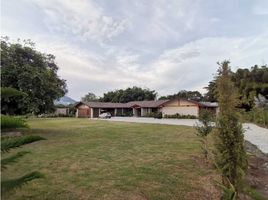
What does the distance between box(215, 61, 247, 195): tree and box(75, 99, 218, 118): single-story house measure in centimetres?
4167

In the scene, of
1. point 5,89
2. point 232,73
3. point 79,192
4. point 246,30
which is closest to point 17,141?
point 5,89

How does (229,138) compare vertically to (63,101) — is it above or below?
below

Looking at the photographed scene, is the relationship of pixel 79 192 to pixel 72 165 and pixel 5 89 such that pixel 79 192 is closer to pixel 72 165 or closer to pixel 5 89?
pixel 72 165

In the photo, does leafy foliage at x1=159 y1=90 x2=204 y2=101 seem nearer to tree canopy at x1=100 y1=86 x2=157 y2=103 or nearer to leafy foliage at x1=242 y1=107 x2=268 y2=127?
tree canopy at x1=100 y1=86 x2=157 y2=103

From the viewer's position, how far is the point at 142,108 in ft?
194

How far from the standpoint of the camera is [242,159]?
6.89 metres

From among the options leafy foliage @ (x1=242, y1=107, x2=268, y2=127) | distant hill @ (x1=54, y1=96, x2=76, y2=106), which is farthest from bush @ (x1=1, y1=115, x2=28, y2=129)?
leafy foliage @ (x1=242, y1=107, x2=268, y2=127)

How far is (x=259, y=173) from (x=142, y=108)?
49.0 metres

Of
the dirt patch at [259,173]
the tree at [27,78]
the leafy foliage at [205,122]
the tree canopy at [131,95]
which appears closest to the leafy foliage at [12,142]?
the dirt patch at [259,173]

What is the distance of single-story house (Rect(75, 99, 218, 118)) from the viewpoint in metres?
49.2

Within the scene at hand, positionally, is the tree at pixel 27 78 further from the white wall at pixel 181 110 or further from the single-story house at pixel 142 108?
the single-story house at pixel 142 108

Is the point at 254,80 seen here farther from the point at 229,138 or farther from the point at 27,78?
the point at 229,138

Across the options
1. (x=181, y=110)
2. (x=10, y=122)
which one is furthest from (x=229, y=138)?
(x=181, y=110)

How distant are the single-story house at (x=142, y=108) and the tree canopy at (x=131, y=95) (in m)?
8.24
